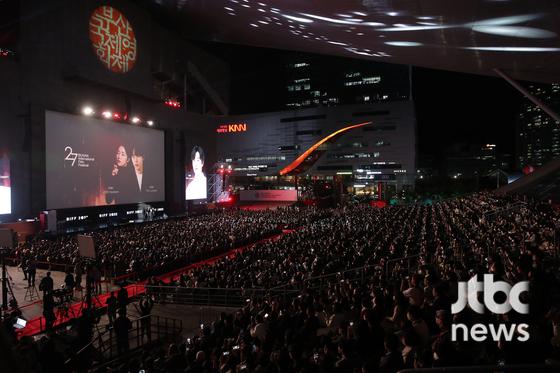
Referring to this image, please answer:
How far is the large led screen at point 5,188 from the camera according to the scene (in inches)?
885

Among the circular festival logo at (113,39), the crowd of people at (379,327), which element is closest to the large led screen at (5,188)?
the circular festival logo at (113,39)

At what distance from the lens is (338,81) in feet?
276

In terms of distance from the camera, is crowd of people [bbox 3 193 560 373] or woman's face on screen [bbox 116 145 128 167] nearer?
crowd of people [bbox 3 193 560 373]

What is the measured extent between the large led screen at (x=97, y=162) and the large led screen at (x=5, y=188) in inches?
92.4

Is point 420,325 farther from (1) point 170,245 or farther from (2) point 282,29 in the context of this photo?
(2) point 282,29

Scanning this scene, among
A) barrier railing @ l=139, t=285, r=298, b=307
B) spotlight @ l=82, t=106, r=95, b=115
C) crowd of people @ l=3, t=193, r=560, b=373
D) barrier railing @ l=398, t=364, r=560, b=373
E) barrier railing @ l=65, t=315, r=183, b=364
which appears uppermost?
spotlight @ l=82, t=106, r=95, b=115

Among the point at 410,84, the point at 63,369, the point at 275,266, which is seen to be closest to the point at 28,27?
the point at 275,266

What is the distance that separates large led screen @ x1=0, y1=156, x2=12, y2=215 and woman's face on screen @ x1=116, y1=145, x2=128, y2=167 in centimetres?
836

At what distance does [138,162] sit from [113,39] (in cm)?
1147

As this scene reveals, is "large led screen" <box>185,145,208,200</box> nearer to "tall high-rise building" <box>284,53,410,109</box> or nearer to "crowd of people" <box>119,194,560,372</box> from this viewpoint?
"crowd of people" <box>119,194,560,372</box>

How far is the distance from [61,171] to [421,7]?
2603cm

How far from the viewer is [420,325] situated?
3908mm

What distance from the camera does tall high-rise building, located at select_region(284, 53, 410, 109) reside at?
7869 cm

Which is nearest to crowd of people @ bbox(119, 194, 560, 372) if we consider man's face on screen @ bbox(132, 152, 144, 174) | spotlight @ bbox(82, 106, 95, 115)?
spotlight @ bbox(82, 106, 95, 115)
